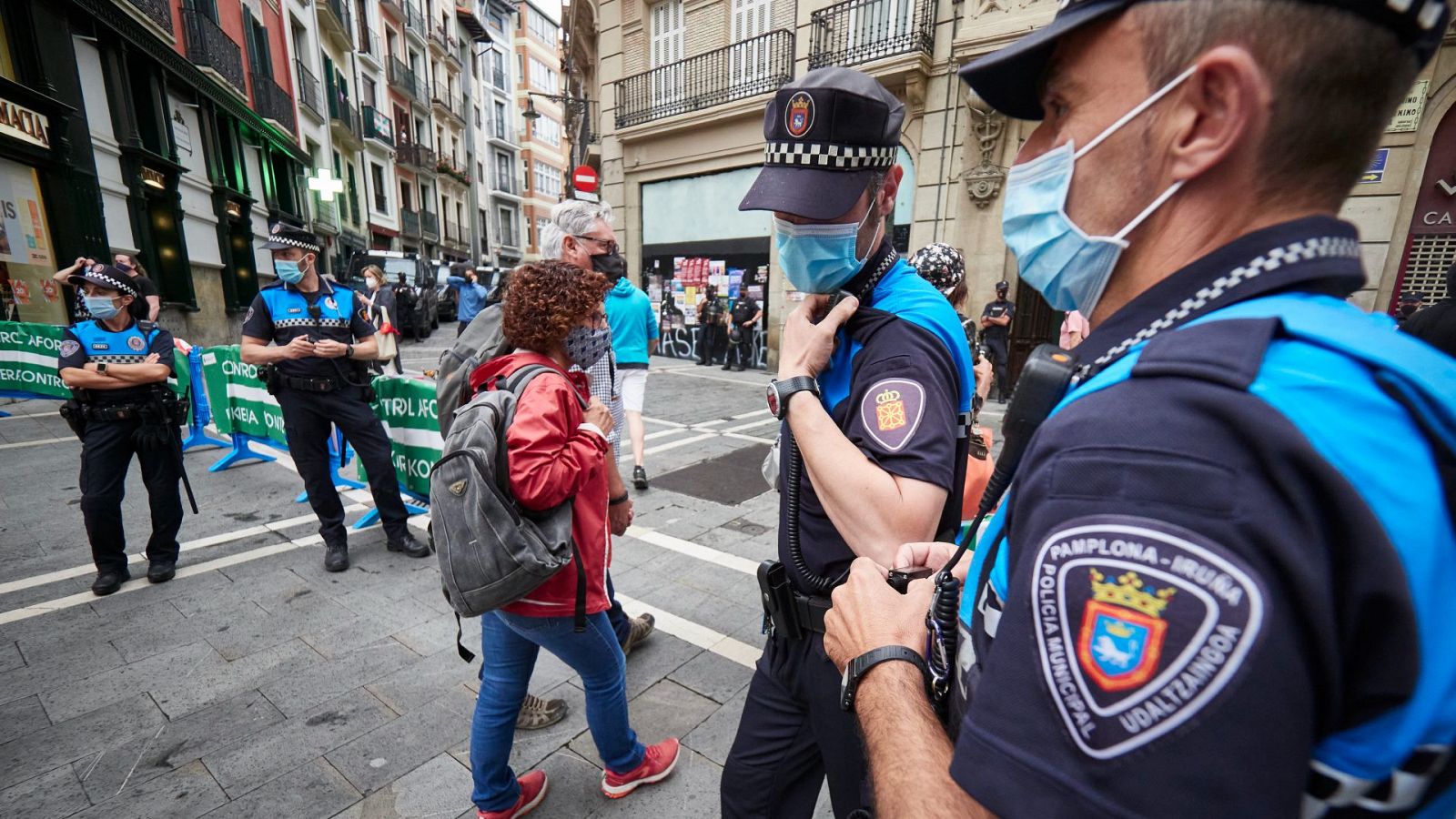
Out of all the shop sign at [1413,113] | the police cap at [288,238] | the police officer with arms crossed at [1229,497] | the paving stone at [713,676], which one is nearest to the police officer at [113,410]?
the police cap at [288,238]

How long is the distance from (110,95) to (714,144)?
11110 millimetres

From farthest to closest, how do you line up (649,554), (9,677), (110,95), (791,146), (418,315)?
(418,315) < (110,95) < (649,554) < (9,677) < (791,146)

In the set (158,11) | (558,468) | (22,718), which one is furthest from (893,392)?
(158,11)

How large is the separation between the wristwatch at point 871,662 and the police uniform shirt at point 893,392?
0.39m

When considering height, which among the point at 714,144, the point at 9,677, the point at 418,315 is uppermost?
the point at 714,144

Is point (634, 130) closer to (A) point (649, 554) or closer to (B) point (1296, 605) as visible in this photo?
(A) point (649, 554)

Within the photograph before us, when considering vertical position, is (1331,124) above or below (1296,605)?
above

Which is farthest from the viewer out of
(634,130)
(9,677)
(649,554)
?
(634,130)

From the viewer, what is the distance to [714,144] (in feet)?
44.7

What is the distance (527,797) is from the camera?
222 cm

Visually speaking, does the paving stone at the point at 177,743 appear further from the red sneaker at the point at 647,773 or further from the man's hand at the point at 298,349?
the man's hand at the point at 298,349

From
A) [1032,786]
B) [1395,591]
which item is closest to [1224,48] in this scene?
[1395,591]

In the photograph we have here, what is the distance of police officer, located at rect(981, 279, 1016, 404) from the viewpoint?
9.34m

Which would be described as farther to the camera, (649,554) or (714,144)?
(714,144)
